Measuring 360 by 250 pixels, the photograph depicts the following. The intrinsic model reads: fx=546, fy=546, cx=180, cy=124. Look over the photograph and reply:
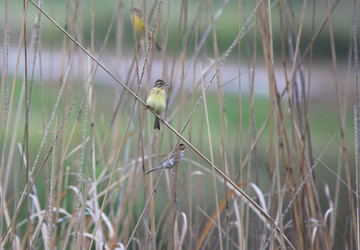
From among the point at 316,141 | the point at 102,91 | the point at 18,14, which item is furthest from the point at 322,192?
the point at 18,14

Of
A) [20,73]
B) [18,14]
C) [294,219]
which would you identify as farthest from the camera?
[18,14]

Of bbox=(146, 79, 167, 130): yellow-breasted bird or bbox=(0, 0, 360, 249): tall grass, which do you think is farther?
bbox=(146, 79, 167, 130): yellow-breasted bird

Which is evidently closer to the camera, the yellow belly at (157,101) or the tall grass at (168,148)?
the tall grass at (168,148)

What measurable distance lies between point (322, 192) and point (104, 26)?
261 inches

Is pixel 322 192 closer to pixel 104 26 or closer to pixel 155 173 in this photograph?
pixel 155 173

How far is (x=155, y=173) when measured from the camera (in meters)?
2.00

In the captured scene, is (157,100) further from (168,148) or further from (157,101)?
(168,148)

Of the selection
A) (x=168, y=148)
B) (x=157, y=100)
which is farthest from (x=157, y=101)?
(x=168, y=148)

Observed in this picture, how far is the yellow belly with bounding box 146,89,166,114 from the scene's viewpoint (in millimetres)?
2373

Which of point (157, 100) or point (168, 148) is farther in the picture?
point (157, 100)

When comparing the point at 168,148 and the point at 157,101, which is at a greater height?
the point at 157,101

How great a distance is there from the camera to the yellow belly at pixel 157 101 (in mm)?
2373

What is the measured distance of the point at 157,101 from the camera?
7.80 ft

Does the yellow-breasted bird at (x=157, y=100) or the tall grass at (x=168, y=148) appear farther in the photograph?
the yellow-breasted bird at (x=157, y=100)
